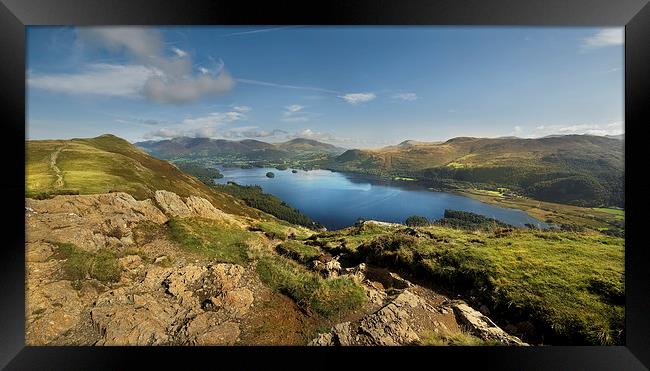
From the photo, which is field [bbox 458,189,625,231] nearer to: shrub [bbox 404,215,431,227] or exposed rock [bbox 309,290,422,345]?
shrub [bbox 404,215,431,227]

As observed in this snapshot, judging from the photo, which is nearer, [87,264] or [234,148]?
[87,264]

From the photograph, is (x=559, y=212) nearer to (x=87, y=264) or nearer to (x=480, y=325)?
(x=480, y=325)

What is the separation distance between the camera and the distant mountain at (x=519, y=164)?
585 cm

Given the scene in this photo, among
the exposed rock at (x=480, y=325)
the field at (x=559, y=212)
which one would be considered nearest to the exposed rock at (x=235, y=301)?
the exposed rock at (x=480, y=325)

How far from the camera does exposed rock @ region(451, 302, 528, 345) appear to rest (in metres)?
3.49

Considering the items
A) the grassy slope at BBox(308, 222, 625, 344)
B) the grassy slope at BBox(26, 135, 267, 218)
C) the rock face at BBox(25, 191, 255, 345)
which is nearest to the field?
the grassy slope at BBox(308, 222, 625, 344)

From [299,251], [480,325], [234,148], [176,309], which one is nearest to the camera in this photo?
[480,325]

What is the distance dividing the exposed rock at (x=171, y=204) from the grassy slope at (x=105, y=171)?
20 cm

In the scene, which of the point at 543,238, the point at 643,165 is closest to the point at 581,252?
the point at 543,238

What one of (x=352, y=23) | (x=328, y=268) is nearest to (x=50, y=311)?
(x=328, y=268)

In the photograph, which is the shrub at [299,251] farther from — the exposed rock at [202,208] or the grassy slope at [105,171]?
the grassy slope at [105,171]

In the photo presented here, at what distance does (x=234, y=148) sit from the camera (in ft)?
23.9

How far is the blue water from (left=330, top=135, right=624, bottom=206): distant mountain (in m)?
0.75

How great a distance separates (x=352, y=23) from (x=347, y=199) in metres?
5.75
